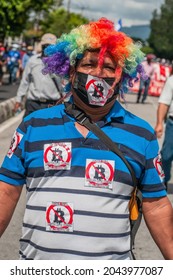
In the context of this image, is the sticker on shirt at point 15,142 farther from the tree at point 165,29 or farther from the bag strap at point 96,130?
the tree at point 165,29

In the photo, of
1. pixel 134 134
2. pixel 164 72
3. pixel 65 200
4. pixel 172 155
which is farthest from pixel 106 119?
pixel 164 72

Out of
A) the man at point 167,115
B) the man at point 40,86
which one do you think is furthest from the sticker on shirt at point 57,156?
the man at point 40,86

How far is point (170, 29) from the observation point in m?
114

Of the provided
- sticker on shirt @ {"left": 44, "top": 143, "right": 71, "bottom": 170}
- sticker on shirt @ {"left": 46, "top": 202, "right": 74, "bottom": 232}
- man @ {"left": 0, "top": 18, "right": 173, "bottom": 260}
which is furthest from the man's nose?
sticker on shirt @ {"left": 46, "top": 202, "right": 74, "bottom": 232}

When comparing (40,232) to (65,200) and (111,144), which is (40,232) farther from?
(111,144)

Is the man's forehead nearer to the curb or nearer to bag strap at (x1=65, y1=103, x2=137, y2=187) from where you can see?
bag strap at (x1=65, y1=103, x2=137, y2=187)

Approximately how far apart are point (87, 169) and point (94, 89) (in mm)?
365

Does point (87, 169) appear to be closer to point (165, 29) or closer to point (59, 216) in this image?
point (59, 216)

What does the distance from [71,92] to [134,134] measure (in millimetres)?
362

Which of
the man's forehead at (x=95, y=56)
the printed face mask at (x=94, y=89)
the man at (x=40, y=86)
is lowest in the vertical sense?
the man at (x=40, y=86)

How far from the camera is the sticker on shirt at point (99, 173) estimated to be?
2.71 m

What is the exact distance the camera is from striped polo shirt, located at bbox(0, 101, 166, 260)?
8.83ft
